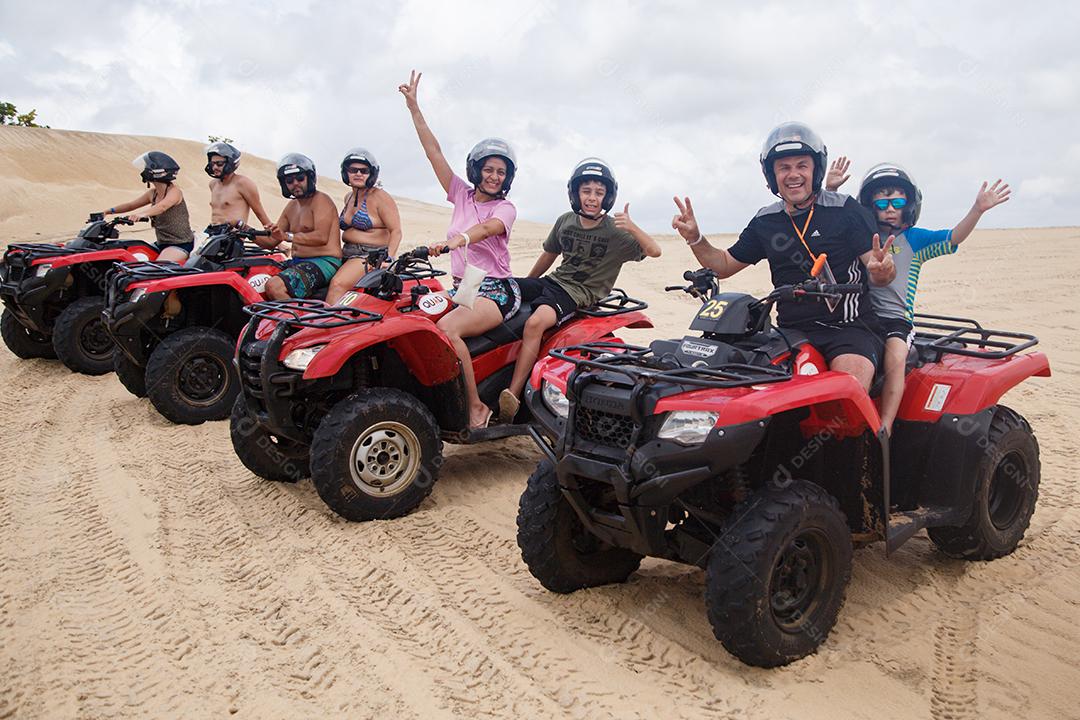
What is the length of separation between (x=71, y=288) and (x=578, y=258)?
6.27 meters

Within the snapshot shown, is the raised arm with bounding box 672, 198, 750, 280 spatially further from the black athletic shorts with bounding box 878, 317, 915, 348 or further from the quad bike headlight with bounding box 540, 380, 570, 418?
the quad bike headlight with bounding box 540, 380, 570, 418

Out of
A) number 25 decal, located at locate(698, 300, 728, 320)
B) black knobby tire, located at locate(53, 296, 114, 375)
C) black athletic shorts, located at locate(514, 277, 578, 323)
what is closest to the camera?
number 25 decal, located at locate(698, 300, 728, 320)

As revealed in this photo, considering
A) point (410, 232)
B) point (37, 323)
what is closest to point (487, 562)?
point (37, 323)

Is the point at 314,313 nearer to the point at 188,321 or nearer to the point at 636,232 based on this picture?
the point at 636,232

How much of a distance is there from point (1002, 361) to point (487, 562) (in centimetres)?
286

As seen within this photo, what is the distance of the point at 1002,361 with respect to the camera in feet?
16.1

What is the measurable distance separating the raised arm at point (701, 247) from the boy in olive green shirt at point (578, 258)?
0.88m

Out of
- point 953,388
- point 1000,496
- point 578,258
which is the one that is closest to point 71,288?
point 578,258

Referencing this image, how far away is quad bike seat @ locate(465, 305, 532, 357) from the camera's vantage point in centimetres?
619

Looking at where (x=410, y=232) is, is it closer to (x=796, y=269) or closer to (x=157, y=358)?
(x=157, y=358)

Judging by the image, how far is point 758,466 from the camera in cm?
414

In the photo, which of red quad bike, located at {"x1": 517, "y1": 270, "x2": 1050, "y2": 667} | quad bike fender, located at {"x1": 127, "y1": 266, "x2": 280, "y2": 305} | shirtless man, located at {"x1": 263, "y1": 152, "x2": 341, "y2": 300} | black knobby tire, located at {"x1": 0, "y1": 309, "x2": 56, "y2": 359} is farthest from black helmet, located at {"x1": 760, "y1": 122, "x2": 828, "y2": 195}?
black knobby tire, located at {"x1": 0, "y1": 309, "x2": 56, "y2": 359}

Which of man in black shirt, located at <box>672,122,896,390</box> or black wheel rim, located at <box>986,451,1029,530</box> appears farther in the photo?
black wheel rim, located at <box>986,451,1029,530</box>

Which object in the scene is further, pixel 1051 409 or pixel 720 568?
pixel 1051 409
